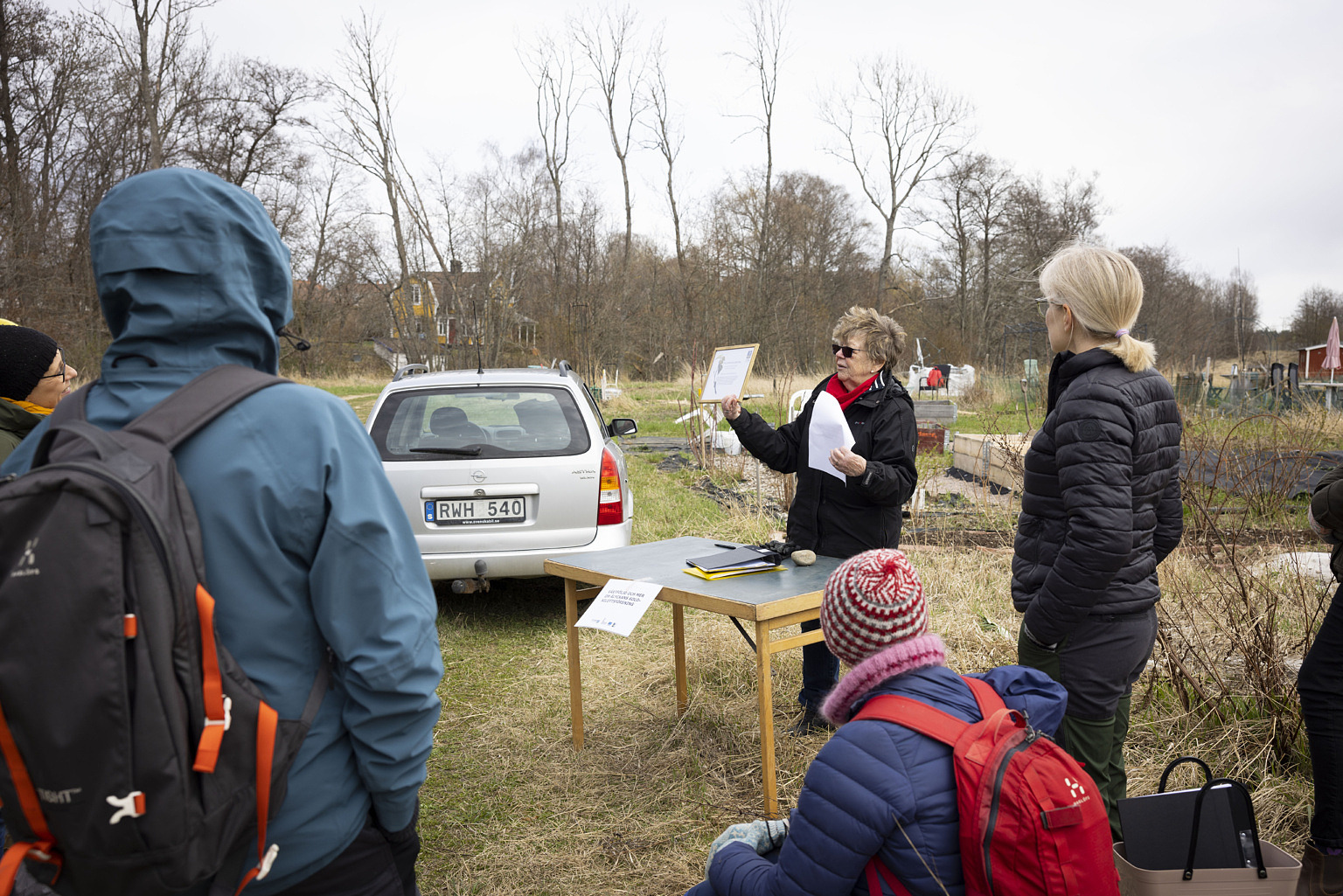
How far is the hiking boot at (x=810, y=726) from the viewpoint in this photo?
379cm

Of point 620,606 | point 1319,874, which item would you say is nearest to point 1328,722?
point 1319,874

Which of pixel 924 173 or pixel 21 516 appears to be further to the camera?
pixel 924 173

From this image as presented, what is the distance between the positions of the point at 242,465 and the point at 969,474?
11.1 metres

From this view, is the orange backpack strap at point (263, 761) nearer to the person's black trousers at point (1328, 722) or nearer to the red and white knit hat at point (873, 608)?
the red and white knit hat at point (873, 608)

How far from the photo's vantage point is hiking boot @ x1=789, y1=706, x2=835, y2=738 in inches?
149

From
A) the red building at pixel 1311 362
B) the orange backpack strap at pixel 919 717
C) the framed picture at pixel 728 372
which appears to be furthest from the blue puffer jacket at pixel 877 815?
the red building at pixel 1311 362

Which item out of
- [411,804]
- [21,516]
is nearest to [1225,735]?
[411,804]

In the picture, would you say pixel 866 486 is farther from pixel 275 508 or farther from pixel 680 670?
pixel 275 508

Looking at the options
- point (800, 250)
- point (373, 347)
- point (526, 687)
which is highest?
point (800, 250)

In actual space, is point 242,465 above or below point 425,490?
above

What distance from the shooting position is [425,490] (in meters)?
5.06

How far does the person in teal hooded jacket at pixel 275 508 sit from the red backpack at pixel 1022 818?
2.97 ft

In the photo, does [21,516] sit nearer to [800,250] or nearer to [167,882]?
[167,882]

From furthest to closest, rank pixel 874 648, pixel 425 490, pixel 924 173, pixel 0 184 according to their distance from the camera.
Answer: pixel 924 173 < pixel 0 184 < pixel 425 490 < pixel 874 648
